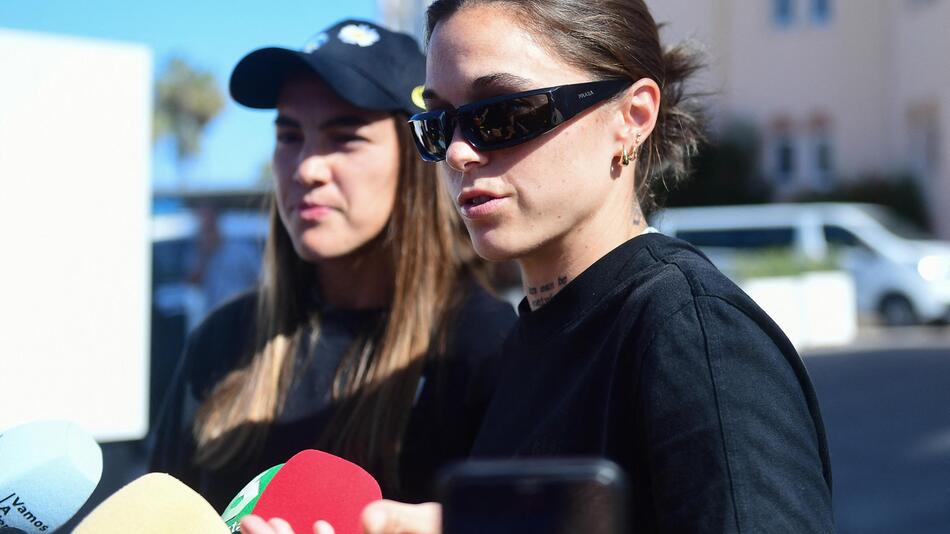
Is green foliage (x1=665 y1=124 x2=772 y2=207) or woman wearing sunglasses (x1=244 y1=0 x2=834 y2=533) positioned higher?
woman wearing sunglasses (x1=244 y1=0 x2=834 y2=533)

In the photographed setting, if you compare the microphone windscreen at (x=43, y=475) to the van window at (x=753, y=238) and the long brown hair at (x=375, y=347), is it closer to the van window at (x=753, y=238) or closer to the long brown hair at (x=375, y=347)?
the long brown hair at (x=375, y=347)

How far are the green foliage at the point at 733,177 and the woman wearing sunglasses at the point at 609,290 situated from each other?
23.9m

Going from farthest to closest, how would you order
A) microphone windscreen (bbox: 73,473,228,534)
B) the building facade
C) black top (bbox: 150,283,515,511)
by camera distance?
the building facade → black top (bbox: 150,283,515,511) → microphone windscreen (bbox: 73,473,228,534)

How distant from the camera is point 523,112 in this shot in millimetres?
1512

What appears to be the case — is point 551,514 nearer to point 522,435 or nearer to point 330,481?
point 330,481

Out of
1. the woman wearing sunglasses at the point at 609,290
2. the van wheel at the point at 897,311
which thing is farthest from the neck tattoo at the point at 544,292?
the van wheel at the point at 897,311

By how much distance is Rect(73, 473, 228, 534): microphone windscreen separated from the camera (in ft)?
3.76

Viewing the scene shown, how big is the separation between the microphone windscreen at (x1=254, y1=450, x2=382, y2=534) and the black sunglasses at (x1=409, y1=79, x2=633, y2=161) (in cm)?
51

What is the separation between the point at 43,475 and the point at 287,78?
1245 millimetres

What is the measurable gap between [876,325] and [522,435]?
55.6 feet

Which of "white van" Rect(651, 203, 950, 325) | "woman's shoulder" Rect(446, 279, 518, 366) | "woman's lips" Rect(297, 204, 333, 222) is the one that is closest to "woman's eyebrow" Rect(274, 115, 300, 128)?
"woman's lips" Rect(297, 204, 333, 222)

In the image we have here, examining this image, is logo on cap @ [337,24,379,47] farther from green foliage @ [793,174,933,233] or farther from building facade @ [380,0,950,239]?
green foliage @ [793,174,933,233]

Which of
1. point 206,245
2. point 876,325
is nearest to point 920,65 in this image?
point 876,325

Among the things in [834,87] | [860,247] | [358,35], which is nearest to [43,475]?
[358,35]
